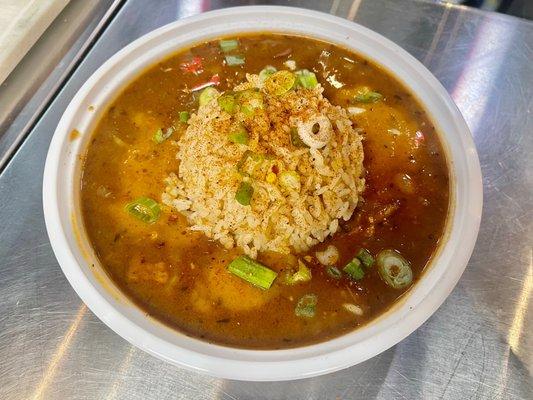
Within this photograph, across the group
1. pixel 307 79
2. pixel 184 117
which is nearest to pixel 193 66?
pixel 184 117

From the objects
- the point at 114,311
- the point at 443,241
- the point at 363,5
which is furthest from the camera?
the point at 363,5

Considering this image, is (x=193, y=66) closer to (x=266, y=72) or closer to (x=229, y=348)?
(x=266, y=72)

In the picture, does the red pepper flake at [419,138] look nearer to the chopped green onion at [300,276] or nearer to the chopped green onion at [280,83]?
the chopped green onion at [280,83]

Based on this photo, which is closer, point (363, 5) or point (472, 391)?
point (472, 391)

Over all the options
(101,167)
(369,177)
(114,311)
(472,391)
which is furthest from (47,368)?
(472,391)

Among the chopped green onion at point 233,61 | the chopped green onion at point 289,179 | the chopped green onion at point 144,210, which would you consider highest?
the chopped green onion at point 233,61

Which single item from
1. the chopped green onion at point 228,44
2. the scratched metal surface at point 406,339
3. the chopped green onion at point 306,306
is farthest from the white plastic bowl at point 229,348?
the scratched metal surface at point 406,339

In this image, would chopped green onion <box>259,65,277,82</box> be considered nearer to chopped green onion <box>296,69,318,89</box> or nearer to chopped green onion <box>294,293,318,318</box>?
chopped green onion <box>296,69,318,89</box>

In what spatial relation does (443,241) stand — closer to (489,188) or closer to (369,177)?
(369,177)
